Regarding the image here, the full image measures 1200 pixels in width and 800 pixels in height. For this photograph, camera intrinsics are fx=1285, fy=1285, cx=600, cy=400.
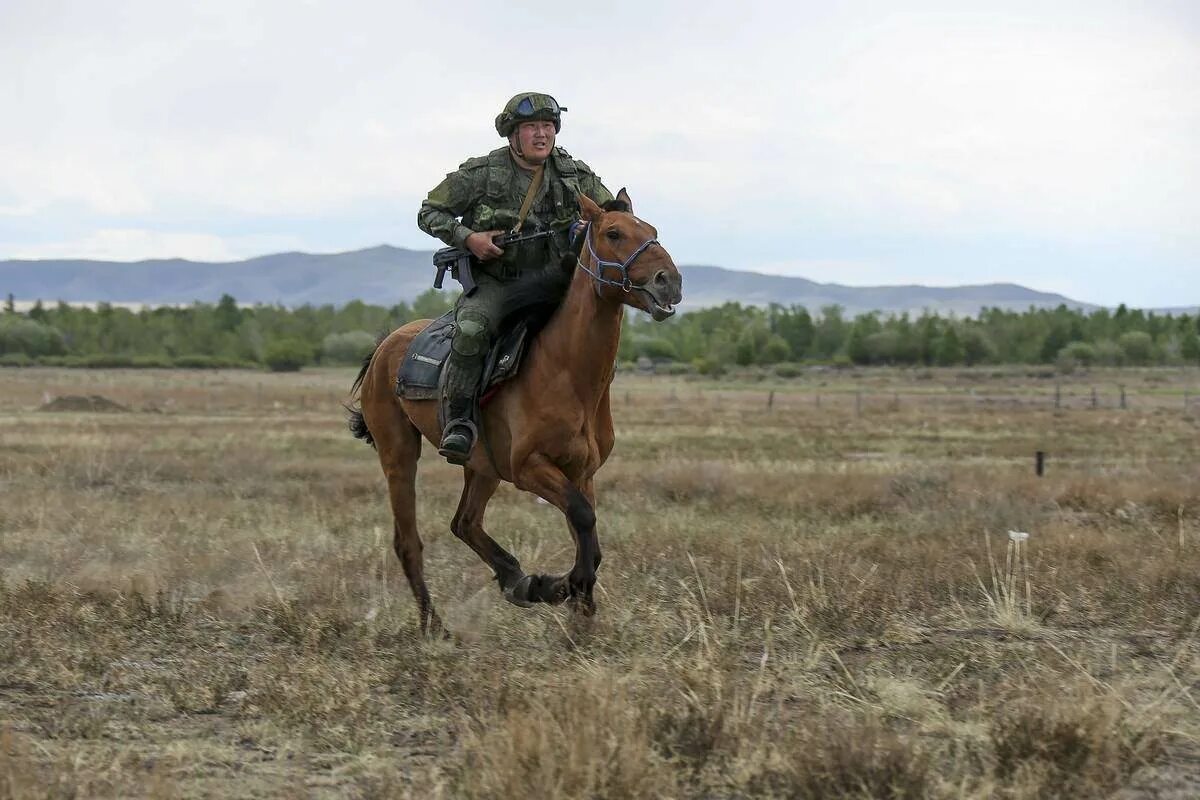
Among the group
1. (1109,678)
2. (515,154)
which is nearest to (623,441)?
(515,154)

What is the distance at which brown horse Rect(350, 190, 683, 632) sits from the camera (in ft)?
23.9

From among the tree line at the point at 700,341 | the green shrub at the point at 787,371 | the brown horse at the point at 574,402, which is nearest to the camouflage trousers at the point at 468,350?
the brown horse at the point at 574,402

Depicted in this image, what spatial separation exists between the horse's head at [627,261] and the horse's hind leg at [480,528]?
203cm

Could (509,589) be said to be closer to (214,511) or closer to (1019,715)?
(1019,715)

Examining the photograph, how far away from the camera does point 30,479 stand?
1727cm

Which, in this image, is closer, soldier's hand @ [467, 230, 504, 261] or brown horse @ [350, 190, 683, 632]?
brown horse @ [350, 190, 683, 632]

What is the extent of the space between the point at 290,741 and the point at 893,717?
266 cm

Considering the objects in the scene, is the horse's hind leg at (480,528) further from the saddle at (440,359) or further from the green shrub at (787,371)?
the green shrub at (787,371)

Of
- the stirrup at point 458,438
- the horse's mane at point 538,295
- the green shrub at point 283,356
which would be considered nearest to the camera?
the stirrup at point 458,438

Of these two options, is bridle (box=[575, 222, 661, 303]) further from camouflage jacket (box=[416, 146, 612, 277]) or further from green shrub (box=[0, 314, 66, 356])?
green shrub (box=[0, 314, 66, 356])

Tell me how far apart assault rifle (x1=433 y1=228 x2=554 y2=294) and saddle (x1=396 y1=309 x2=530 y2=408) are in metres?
0.27

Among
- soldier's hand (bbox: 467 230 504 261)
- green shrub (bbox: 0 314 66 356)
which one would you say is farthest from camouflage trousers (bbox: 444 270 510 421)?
green shrub (bbox: 0 314 66 356)

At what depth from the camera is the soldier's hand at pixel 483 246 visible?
8195 mm

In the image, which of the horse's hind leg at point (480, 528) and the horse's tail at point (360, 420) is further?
the horse's tail at point (360, 420)
